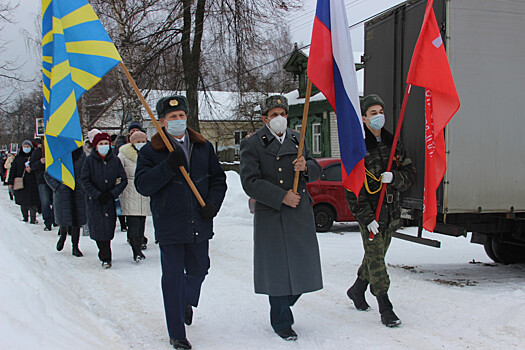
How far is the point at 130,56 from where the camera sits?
1745 cm

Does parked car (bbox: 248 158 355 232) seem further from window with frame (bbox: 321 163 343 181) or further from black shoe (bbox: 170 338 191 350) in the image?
black shoe (bbox: 170 338 191 350)

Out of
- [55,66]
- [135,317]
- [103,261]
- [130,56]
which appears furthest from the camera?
[130,56]

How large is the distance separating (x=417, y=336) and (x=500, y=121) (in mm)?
3538

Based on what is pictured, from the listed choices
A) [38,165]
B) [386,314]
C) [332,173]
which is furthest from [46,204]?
[386,314]

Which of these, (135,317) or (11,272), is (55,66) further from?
(135,317)

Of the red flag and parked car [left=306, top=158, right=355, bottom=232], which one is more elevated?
the red flag

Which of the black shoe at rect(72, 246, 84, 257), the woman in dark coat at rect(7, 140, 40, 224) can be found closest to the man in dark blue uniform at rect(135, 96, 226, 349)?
the black shoe at rect(72, 246, 84, 257)

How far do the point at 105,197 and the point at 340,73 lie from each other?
440cm

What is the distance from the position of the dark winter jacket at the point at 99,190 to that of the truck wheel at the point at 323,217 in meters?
5.29

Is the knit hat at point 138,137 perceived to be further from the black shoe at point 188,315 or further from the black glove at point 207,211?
the black glove at point 207,211

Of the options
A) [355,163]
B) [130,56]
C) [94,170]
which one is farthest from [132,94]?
[355,163]

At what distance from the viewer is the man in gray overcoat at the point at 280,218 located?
441 centimetres

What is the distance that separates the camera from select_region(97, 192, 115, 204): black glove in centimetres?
753

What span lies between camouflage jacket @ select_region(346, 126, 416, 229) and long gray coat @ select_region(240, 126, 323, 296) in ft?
1.95
